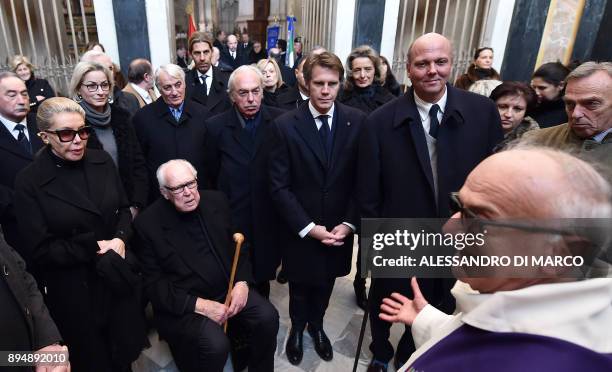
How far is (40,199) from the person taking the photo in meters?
2.02

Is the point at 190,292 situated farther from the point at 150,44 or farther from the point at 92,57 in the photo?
the point at 150,44

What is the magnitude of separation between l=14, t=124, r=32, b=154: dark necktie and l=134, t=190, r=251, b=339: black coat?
973 mm

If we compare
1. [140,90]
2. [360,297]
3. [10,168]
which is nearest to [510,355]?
[360,297]

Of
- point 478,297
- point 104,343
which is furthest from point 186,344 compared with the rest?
point 478,297

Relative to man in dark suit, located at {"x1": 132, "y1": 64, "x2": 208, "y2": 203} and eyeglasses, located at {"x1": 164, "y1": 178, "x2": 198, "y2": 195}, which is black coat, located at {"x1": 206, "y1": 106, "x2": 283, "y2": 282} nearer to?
man in dark suit, located at {"x1": 132, "y1": 64, "x2": 208, "y2": 203}

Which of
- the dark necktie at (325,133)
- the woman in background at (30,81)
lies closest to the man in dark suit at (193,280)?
the dark necktie at (325,133)

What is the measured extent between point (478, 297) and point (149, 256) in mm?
1999

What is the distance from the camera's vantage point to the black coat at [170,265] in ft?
7.36

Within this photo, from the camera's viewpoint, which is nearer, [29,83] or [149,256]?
[149,256]

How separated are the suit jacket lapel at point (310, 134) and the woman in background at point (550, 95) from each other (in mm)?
1787

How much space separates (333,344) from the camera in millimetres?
2830

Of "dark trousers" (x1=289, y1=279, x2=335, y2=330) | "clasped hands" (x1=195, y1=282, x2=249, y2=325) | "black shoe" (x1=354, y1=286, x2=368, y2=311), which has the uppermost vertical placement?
"clasped hands" (x1=195, y1=282, x2=249, y2=325)

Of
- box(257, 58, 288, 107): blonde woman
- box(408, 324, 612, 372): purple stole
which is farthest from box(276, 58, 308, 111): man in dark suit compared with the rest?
box(408, 324, 612, 372): purple stole

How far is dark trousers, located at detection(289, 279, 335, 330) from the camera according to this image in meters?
2.66
